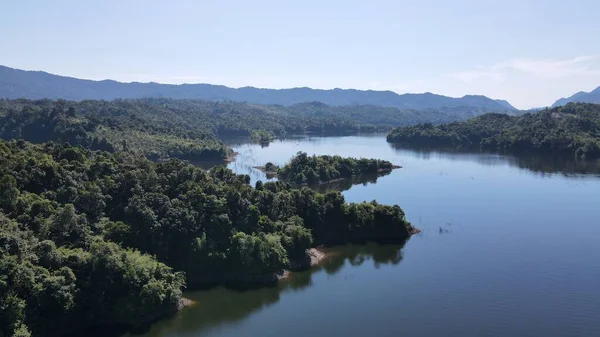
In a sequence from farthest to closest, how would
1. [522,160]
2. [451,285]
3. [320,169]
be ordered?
[522,160] < [320,169] < [451,285]

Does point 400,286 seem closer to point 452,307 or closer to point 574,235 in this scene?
point 452,307

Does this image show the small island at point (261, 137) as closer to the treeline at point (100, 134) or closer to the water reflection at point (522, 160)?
the treeline at point (100, 134)

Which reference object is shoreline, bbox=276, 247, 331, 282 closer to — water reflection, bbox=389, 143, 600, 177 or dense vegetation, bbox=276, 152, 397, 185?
dense vegetation, bbox=276, 152, 397, 185

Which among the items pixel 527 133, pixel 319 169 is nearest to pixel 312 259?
pixel 319 169

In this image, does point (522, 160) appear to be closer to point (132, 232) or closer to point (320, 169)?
point (320, 169)

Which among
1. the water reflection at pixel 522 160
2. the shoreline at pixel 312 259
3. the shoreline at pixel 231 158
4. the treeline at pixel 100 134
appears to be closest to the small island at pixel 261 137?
the shoreline at pixel 231 158

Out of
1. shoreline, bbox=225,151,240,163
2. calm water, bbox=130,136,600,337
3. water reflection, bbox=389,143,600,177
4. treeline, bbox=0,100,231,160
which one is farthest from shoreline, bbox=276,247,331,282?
shoreline, bbox=225,151,240,163

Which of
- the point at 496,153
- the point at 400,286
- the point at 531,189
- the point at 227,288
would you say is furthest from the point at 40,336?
the point at 496,153
